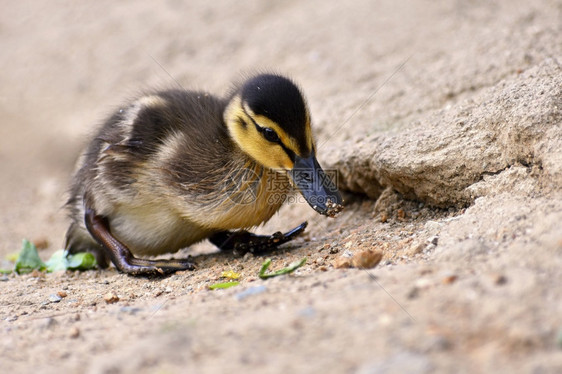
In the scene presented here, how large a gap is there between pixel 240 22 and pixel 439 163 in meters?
5.52

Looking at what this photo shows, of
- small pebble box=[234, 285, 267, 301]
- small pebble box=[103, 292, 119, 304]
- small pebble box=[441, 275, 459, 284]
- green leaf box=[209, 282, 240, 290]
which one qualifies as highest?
small pebble box=[103, 292, 119, 304]

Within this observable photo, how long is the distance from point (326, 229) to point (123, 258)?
53.1 inches

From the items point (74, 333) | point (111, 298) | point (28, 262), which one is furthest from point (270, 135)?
point (28, 262)

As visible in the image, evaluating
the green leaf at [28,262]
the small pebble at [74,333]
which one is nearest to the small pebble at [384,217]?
the small pebble at [74,333]

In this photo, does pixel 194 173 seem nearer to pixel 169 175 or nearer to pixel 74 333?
pixel 169 175

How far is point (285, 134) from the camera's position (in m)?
3.64

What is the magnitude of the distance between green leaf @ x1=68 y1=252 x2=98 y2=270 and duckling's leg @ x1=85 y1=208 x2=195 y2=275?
12.8 inches

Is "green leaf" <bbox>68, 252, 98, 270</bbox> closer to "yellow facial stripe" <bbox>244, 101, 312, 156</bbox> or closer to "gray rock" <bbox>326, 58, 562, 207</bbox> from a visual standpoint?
"yellow facial stripe" <bbox>244, 101, 312, 156</bbox>

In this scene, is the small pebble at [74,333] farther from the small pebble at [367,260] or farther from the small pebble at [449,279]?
the small pebble at [449,279]

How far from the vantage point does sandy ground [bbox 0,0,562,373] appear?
203 cm

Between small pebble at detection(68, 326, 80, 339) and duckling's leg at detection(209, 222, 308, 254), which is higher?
small pebble at detection(68, 326, 80, 339)

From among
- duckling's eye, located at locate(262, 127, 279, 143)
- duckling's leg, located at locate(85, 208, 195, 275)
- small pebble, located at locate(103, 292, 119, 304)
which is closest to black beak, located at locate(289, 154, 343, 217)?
duckling's eye, located at locate(262, 127, 279, 143)

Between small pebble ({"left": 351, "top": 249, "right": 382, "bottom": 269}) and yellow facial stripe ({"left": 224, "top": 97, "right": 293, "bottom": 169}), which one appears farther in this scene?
yellow facial stripe ({"left": 224, "top": 97, "right": 293, "bottom": 169})

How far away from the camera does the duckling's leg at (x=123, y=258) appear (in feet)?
12.9
